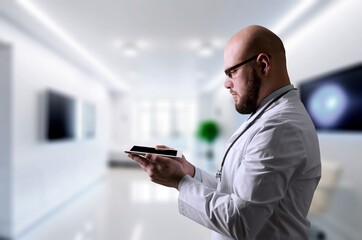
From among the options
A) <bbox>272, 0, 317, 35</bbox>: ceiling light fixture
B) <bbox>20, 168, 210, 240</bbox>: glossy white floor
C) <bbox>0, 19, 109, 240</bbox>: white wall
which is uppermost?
<bbox>272, 0, 317, 35</bbox>: ceiling light fixture

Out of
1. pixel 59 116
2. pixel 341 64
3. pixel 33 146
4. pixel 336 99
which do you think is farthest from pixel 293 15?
pixel 33 146

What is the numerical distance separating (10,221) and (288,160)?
142 inches

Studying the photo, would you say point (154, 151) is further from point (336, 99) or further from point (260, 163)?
point (336, 99)

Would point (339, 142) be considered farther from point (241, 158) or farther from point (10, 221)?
point (10, 221)

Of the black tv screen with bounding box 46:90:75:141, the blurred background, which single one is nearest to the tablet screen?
the blurred background

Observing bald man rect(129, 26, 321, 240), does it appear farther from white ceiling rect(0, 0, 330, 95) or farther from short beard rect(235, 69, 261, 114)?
white ceiling rect(0, 0, 330, 95)

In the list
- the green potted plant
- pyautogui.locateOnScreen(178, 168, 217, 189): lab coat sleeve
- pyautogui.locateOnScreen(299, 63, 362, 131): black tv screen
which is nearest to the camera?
pyautogui.locateOnScreen(178, 168, 217, 189): lab coat sleeve

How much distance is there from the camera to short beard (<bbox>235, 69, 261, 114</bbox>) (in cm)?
94

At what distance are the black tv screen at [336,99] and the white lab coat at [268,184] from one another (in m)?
2.09

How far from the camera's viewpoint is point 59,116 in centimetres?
439

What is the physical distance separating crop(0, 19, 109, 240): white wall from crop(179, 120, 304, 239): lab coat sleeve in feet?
10.9

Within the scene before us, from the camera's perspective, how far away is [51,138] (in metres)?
4.05

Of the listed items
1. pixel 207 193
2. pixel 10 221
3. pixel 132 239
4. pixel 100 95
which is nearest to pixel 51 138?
pixel 10 221

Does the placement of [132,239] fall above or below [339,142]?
below
